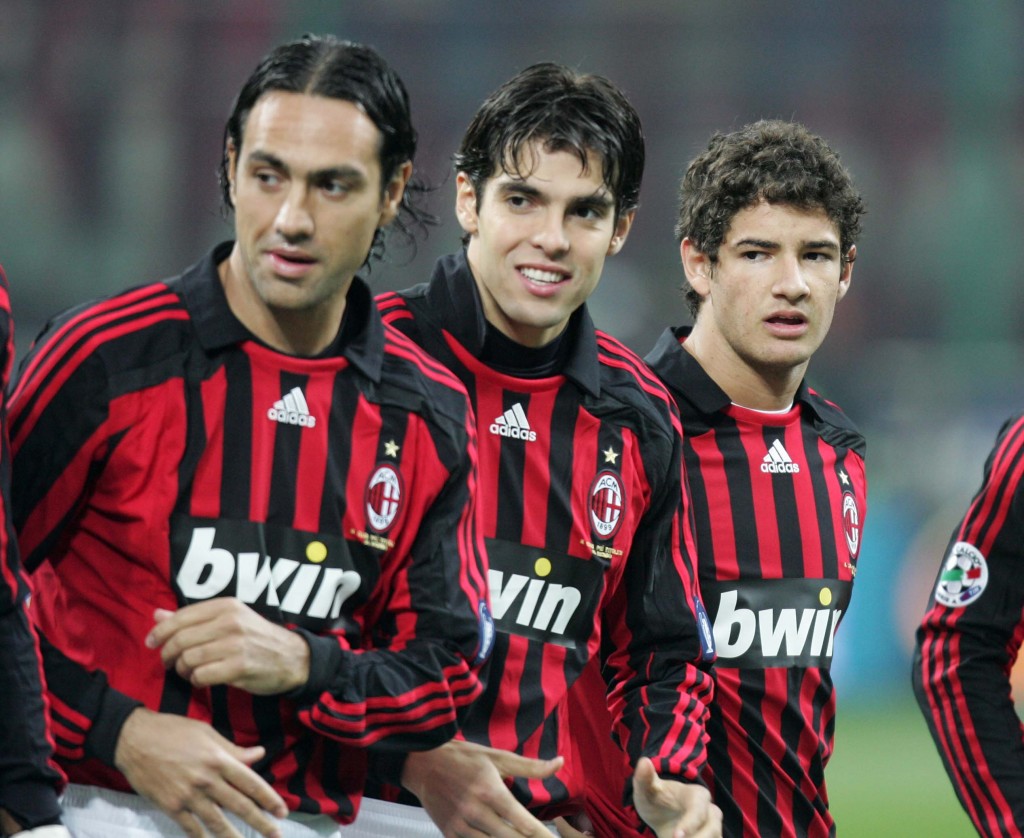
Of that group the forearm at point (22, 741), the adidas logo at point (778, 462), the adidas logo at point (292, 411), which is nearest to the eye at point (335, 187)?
the adidas logo at point (292, 411)

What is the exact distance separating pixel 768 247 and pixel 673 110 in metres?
6.54

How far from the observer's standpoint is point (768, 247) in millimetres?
3072

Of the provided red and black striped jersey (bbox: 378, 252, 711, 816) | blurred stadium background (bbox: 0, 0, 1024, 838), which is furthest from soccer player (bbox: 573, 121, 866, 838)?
blurred stadium background (bbox: 0, 0, 1024, 838)

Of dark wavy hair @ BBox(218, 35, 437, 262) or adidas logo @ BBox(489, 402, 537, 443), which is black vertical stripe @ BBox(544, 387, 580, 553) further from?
dark wavy hair @ BBox(218, 35, 437, 262)

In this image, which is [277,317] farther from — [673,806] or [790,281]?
[790,281]

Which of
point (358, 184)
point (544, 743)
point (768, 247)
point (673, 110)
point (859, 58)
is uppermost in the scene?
point (859, 58)

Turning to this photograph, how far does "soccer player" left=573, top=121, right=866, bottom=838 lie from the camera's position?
292cm

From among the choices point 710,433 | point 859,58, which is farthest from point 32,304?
point 710,433

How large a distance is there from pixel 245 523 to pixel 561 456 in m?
0.70

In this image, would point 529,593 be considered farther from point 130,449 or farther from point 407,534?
point 130,449

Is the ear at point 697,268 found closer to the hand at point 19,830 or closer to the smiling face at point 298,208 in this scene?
the smiling face at point 298,208

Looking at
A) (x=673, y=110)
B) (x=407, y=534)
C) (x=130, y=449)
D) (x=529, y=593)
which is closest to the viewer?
(x=130, y=449)

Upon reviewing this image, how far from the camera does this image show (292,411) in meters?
2.18

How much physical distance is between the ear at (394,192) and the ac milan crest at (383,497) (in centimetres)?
35
